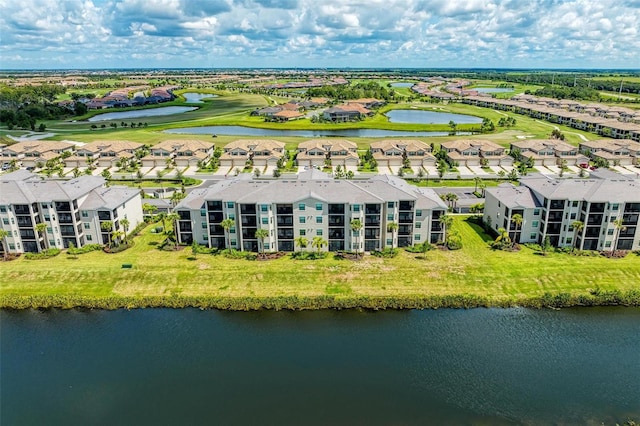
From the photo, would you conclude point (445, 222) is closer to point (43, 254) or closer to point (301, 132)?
point (43, 254)

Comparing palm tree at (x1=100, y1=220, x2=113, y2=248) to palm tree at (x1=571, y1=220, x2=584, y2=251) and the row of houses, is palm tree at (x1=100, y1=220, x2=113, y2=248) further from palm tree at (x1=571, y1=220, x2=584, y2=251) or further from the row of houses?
the row of houses

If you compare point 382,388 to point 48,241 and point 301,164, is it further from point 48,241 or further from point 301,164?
point 301,164

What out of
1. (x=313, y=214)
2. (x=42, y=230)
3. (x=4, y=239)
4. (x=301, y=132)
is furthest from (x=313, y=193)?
(x=301, y=132)

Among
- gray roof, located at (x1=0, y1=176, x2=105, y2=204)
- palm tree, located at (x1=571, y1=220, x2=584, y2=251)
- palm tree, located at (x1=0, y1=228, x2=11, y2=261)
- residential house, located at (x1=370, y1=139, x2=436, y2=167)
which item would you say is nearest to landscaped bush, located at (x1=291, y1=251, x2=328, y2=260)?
gray roof, located at (x1=0, y1=176, x2=105, y2=204)

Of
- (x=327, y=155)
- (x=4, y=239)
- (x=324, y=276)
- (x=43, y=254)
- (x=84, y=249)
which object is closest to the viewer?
(x=324, y=276)

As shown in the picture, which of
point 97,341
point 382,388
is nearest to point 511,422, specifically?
point 382,388

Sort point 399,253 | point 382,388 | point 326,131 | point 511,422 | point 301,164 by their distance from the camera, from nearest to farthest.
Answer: point 511,422 < point 382,388 < point 399,253 < point 301,164 < point 326,131
